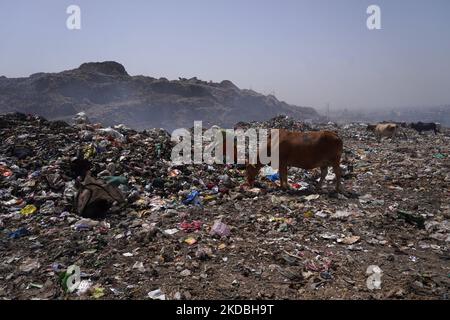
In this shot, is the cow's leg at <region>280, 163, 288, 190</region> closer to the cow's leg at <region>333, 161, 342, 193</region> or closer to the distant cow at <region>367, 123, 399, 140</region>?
the cow's leg at <region>333, 161, 342, 193</region>

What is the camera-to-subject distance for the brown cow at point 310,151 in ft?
21.1

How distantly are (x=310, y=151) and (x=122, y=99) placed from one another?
45.0 metres

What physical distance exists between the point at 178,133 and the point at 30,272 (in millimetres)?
7266

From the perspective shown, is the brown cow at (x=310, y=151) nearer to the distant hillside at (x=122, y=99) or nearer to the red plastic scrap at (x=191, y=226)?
the red plastic scrap at (x=191, y=226)

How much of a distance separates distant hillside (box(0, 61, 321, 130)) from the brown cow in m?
34.3

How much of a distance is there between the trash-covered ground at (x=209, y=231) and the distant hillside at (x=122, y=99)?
32664 millimetres

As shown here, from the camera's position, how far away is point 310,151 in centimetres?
646

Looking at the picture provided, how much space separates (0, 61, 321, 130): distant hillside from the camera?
139 ft

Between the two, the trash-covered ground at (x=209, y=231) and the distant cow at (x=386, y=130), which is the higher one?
the distant cow at (x=386, y=130)

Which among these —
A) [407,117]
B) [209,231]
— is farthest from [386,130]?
[407,117]

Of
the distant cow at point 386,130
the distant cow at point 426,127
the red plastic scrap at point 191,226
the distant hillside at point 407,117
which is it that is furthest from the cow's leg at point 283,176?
the distant hillside at point 407,117

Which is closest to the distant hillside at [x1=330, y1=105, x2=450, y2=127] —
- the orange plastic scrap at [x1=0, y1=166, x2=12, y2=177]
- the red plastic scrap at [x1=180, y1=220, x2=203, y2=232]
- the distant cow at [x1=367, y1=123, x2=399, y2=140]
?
the distant cow at [x1=367, y1=123, x2=399, y2=140]
